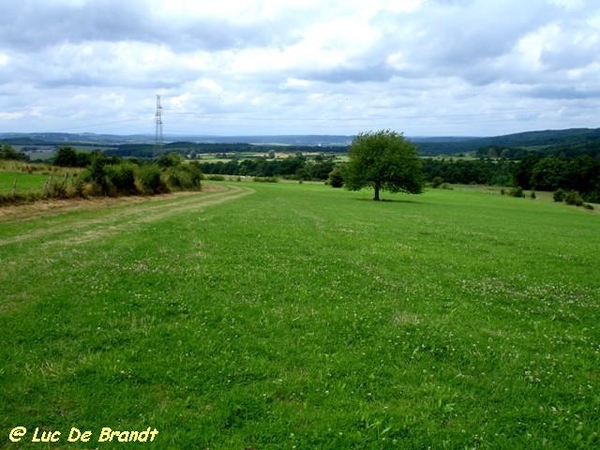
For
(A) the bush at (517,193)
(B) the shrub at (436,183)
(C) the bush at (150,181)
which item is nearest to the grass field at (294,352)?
(C) the bush at (150,181)

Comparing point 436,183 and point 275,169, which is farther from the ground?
point 275,169

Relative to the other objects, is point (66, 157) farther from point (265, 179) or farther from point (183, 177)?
point (265, 179)

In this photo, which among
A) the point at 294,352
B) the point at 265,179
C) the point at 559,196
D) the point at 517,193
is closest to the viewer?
the point at 294,352

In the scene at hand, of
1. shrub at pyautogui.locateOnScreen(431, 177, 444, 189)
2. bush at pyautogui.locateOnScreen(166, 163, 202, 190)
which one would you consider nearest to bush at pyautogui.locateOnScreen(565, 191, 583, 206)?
shrub at pyautogui.locateOnScreen(431, 177, 444, 189)

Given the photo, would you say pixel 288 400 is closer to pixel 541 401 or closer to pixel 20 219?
pixel 541 401

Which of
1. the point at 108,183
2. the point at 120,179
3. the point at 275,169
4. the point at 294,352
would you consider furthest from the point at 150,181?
the point at 275,169

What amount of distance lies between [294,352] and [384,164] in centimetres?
6120

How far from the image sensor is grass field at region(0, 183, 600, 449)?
19.6 feet

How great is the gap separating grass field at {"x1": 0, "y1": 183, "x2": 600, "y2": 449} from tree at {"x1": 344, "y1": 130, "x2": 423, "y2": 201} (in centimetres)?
5296

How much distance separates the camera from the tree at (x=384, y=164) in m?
67.1

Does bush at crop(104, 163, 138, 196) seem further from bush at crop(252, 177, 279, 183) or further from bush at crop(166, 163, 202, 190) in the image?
bush at crop(252, 177, 279, 183)

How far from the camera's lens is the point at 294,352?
805 cm

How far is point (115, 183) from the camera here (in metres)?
46.0

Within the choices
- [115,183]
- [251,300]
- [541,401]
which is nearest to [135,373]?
[251,300]
